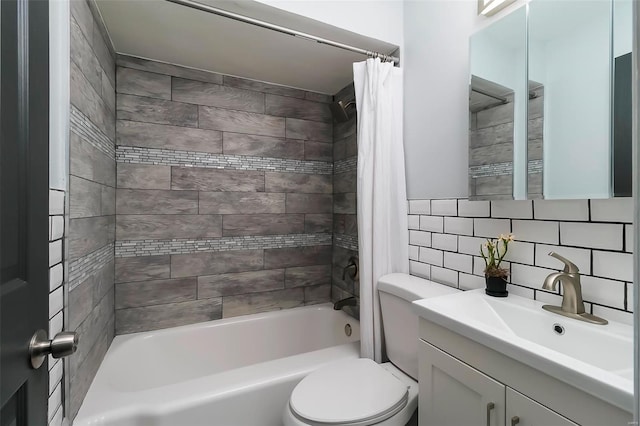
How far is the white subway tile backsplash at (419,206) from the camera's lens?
60.1 inches

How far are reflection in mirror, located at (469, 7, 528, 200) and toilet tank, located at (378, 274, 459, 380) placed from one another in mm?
482

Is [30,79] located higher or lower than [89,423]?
higher

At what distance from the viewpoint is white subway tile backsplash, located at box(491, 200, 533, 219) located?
109cm

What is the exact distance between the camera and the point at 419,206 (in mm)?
1578

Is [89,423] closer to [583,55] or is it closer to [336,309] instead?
[336,309]

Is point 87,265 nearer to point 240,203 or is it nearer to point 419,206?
point 240,203

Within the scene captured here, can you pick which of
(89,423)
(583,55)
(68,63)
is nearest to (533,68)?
(583,55)

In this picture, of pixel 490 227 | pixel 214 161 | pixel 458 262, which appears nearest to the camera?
pixel 490 227

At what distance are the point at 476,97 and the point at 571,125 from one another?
0.39 metres

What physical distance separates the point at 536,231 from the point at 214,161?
1927 mm

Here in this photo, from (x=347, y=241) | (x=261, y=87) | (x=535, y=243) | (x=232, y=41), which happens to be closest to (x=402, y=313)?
(x=535, y=243)

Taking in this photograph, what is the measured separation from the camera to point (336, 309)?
2.16 meters

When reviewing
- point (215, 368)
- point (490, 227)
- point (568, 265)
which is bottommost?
point (215, 368)

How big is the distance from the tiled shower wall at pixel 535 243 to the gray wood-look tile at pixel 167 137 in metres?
1.48
